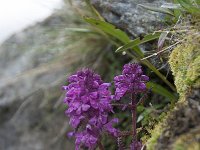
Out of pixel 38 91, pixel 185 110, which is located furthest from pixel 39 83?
pixel 185 110

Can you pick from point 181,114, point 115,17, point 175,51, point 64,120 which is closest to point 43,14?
point 64,120

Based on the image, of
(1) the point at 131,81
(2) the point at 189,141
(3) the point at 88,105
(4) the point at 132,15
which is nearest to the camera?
(2) the point at 189,141

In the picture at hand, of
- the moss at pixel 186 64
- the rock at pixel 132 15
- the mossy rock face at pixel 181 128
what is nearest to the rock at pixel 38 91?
the rock at pixel 132 15

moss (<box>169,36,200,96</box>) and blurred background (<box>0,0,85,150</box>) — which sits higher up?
moss (<box>169,36,200,96</box>)

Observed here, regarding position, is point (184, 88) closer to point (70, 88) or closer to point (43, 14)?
point (70, 88)

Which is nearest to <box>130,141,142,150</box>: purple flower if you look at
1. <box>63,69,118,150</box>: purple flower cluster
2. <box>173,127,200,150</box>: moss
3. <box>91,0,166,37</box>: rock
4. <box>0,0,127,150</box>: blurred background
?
<box>63,69,118,150</box>: purple flower cluster

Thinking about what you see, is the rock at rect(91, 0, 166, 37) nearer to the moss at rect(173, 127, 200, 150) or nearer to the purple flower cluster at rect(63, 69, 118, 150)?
the purple flower cluster at rect(63, 69, 118, 150)

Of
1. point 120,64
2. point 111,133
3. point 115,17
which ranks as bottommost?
point 120,64

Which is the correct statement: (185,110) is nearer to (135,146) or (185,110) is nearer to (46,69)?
(135,146)
